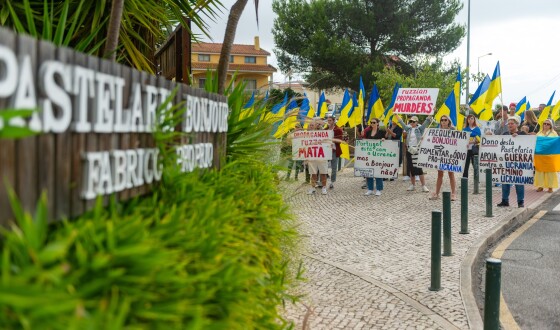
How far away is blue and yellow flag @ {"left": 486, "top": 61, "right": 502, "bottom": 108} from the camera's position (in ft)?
52.2

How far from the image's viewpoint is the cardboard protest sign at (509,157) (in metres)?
12.6

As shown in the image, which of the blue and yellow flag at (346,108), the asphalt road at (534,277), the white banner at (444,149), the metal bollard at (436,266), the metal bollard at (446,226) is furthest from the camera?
the blue and yellow flag at (346,108)

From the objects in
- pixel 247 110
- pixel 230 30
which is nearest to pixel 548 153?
pixel 247 110

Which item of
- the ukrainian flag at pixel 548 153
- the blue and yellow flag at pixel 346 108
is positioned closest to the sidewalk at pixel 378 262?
the ukrainian flag at pixel 548 153

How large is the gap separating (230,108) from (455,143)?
9.14 meters

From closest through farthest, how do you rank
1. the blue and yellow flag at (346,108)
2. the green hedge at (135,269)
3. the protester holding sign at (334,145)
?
1. the green hedge at (135,269)
2. the protester holding sign at (334,145)
3. the blue and yellow flag at (346,108)

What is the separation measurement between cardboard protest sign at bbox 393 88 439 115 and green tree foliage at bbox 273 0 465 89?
28475 mm

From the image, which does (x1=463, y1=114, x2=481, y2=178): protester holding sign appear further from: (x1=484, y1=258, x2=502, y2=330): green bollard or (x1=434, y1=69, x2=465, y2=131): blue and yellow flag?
(x1=484, y1=258, x2=502, y2=330): green bollard

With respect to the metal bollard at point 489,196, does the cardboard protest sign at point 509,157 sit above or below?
above

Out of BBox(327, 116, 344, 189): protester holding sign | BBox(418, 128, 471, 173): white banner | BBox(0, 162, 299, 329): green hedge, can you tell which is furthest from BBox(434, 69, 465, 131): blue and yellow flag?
BBox(0, 162, 299, 329): green hedge

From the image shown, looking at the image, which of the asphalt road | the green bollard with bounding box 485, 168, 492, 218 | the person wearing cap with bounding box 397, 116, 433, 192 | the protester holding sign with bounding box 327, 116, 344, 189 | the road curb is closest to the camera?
the road curb

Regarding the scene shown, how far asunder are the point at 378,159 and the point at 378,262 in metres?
7.58

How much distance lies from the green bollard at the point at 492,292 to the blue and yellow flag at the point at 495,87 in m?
12.5

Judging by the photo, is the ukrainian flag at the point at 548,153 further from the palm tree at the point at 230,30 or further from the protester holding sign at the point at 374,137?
the palm tree at the point at 230,30
